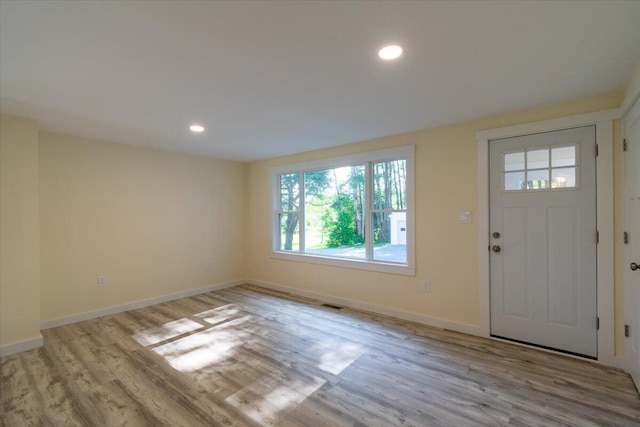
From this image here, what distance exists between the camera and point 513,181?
2.97 metres

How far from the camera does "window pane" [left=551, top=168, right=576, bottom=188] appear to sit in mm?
2684

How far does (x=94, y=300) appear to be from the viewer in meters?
3.83

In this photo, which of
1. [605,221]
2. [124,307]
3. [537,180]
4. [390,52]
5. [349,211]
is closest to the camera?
[390,52]

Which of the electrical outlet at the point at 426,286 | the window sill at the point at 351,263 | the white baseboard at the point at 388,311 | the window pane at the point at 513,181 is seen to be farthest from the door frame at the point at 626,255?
the window sill at the point at 351,263

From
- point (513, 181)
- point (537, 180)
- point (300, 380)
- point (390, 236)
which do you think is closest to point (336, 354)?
point (300, 380)

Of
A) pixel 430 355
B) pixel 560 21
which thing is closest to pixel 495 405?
pixel 430 355

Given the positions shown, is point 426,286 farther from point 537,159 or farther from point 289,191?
point 289,191

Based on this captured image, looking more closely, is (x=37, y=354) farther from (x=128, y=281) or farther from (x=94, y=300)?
(x=128, y=281)

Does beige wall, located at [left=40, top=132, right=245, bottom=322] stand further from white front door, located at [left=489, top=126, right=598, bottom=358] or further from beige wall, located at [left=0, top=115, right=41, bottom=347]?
white front door, located at [left=489, top=126, right=598, bottom=358]

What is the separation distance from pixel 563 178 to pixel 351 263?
101 inches

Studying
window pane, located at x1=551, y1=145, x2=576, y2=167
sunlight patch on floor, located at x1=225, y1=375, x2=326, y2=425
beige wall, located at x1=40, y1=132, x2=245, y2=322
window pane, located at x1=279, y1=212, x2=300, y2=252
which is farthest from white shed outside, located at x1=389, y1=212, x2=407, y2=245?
beige wall, located at x1=40, y1=132, x2=245, y2=322

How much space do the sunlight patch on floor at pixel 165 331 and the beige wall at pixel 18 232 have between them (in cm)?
99

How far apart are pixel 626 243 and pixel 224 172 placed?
5309 mm

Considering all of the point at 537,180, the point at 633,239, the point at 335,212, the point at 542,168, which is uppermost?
the point at 542,168
